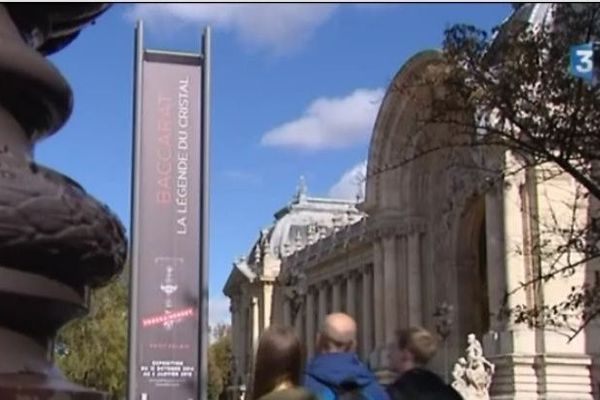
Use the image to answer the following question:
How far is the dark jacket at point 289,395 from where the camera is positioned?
3.39 m

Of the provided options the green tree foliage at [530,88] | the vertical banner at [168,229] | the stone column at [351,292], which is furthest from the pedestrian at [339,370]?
the stone column at [351,292]

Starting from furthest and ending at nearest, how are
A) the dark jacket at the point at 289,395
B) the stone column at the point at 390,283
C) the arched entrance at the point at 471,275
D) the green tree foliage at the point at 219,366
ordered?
the green tree foliage at the point at 219,366
the stone column at the point at 390,283
the arched entrance at the point at 471,275
the dark jacket at the point at 289,395

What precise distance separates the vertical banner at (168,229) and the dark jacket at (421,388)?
13.5 m

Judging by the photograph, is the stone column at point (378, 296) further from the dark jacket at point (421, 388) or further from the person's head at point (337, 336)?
the person's head at point (337, 336)

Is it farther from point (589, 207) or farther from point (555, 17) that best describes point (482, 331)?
point (555, 17)

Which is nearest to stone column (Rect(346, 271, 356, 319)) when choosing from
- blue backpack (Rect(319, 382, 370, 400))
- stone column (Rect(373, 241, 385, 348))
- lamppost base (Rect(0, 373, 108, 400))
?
stone column (Rect(373, 241, 385, 348))

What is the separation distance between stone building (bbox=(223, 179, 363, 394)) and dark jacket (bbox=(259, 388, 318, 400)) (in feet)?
209

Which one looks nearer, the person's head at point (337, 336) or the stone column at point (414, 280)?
the person's head at point (337, 336)

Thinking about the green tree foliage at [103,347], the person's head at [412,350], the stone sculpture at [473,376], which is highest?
the green tree foliage at [103,347]

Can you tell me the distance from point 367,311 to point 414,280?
21.8ft

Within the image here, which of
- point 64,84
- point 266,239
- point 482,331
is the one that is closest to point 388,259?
point 482,331

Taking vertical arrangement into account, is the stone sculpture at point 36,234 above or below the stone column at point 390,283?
below

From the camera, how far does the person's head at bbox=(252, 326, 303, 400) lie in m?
3.51

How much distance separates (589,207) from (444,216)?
431 inches
